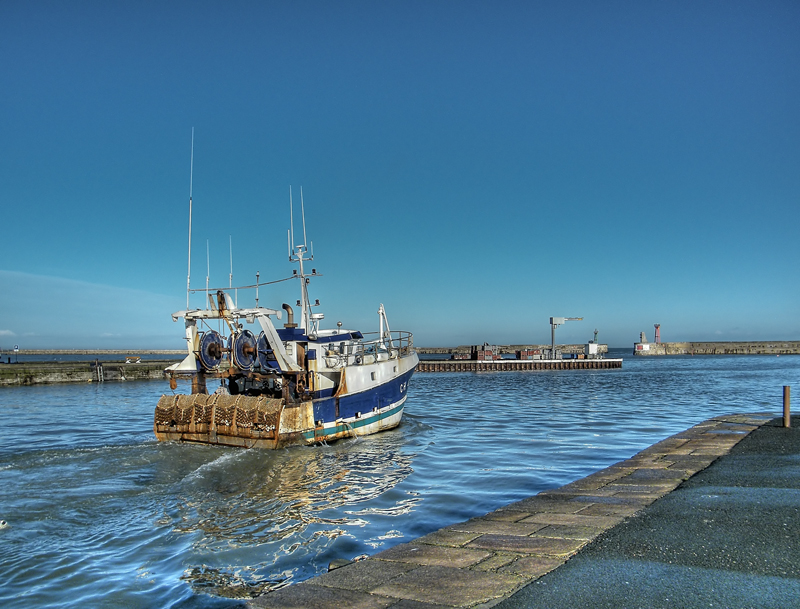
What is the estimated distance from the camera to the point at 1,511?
10.2 metres

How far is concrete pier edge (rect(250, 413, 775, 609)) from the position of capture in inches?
204

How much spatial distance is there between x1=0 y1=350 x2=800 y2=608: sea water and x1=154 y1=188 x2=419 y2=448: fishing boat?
60 cm

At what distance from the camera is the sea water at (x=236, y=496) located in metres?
7.33

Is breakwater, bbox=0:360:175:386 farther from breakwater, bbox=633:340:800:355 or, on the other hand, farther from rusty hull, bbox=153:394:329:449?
breakwater, bbox=633:340:800:355

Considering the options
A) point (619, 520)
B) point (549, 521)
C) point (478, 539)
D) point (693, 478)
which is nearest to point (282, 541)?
point (478, 539)

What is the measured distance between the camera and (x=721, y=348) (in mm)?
158875

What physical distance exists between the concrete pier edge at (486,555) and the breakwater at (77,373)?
148 ft

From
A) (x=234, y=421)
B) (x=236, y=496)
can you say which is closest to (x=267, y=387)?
(x=234, y=421)

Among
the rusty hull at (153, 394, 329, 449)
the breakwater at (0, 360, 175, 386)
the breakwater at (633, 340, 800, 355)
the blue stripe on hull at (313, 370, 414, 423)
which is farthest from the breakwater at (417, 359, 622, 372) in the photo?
the breakwater at (633, 340, 800, 355)

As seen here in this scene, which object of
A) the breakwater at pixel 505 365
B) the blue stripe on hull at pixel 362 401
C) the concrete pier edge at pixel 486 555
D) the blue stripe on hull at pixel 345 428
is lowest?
the breakwater at pixel 505 365

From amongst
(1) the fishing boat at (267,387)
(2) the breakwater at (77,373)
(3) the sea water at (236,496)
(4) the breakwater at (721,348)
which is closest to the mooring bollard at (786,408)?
(3) the sea water at (236,496)

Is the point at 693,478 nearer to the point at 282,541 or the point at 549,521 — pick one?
the point at 549,521

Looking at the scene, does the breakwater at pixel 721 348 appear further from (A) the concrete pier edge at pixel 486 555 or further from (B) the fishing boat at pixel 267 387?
(A) the concrete pier edge at pixel 486 555

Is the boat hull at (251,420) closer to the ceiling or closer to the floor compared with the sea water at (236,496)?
closer to the ceiling
